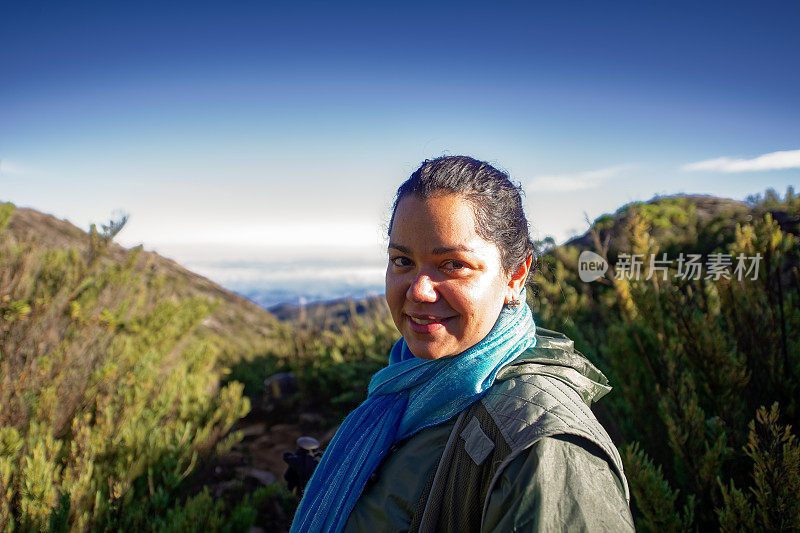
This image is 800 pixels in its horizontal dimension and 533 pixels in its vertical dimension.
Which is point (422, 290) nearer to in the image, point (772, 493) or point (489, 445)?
point (489, 445)

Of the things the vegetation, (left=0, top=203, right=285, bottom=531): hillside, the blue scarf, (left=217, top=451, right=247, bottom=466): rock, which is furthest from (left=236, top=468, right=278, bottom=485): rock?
the blue scarf

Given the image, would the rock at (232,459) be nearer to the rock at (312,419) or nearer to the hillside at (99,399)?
the hillside at (99,399)

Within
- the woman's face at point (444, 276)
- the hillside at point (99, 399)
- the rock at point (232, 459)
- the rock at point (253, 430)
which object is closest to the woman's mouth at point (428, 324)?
the woman's face at point (444, 276)

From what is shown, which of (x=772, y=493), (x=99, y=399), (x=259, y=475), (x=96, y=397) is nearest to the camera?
(x=772, y=493)

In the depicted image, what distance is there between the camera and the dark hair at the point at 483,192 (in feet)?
3.78

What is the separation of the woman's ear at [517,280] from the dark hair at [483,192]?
0.09ft

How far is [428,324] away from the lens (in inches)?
45.6

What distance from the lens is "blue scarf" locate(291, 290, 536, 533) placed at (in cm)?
108

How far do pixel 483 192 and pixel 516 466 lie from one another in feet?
2.29

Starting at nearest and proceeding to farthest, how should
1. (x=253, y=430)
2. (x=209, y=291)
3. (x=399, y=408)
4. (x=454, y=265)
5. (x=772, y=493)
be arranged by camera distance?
(x=454, y=265), (x=399, y=408), (x=772, y=493), (x=253, y=430), (x=209, y=291)

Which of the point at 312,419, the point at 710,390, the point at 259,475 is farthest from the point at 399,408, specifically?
the point at 312,419

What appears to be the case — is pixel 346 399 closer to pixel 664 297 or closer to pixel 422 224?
pixel 664 297

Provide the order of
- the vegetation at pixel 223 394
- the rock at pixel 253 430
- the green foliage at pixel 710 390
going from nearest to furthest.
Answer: the green foliage at pixel 710 390
the vegetation at pixel 223 394
the rock at pixel 253 430

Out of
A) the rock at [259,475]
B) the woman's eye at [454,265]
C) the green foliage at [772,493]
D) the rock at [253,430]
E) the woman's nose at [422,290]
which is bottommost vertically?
the rock at [253,430]
